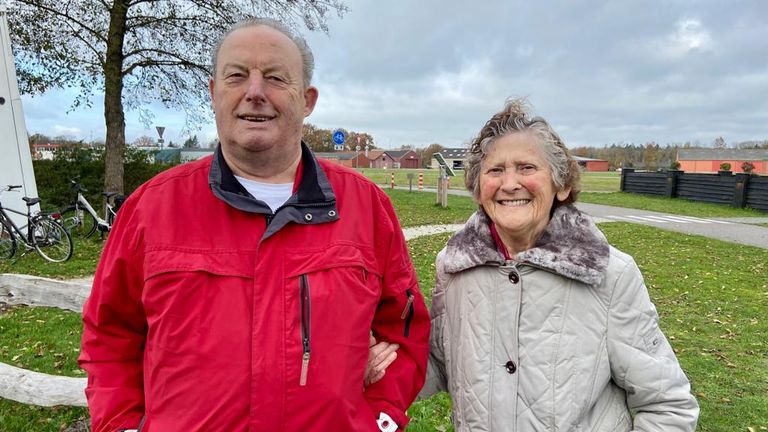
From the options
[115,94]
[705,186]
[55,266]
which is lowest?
[55,266]

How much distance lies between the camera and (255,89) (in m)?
1.63

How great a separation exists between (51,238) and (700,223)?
17834 mm

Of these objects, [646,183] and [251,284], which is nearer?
[251,284]

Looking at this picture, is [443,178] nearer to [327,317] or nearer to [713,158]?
[327,317]

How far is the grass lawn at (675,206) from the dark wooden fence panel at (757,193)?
14.5 inches

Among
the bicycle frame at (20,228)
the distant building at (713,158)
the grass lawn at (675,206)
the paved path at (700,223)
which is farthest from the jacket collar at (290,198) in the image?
the distant building at (713,158)

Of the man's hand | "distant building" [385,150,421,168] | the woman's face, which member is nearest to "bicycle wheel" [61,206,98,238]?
the man's hand

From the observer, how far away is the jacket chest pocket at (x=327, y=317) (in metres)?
1.45

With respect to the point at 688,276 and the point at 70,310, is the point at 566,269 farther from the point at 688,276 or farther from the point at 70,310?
the point at 688,276

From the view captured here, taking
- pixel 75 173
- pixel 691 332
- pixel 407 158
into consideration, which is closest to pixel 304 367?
pixel 691 332

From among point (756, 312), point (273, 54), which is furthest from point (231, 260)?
point (756, 312)

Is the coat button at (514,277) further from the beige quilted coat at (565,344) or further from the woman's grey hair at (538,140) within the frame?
the woman's grey hair at (538,140)

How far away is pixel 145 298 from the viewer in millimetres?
1490

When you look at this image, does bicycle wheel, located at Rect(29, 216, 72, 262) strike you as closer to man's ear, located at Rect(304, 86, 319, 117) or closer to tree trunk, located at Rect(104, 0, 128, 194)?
tree trunk, located at Rect(104, 0, 128, 194)
